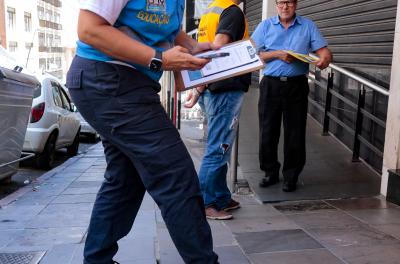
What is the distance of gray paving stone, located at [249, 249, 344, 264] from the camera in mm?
2957

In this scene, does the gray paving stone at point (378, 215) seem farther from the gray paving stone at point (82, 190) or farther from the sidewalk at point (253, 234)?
the gray paving stone at point (82, 190)

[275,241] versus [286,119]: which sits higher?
[286,119]

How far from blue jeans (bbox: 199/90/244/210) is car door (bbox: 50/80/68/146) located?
6.39 metres

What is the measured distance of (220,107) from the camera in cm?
371

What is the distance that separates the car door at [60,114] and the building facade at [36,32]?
21.1 metres

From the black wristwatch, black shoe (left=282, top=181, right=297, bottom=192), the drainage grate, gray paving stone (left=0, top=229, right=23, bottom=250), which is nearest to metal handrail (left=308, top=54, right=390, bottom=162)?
black shoe (left=282, top=181, right=297, bottom=192)

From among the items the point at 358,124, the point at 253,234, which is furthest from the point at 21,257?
the point at 358,124

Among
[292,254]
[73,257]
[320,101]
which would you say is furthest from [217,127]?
[320,101]

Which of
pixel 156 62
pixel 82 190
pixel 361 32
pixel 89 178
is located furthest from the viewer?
pixel 89 178

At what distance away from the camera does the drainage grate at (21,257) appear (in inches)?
120

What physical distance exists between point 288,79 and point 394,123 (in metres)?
1.04

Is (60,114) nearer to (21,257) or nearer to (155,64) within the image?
(21,257)

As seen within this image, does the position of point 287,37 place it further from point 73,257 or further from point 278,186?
point 73,257

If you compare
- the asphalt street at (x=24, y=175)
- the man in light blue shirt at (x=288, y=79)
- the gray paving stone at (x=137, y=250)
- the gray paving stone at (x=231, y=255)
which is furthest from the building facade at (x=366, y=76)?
the asphalt street at (x=24, y=175)
